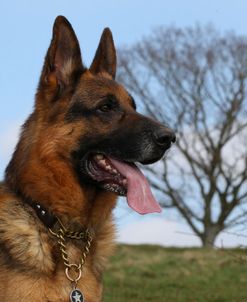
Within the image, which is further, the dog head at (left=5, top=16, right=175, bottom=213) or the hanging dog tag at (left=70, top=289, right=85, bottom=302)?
the dog head at (left=5, top=16, right=175, bottom=213)

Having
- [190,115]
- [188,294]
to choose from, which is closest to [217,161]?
[190,115]

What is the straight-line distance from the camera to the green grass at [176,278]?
10828 mm

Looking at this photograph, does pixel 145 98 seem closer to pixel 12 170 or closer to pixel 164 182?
pixel 164 182

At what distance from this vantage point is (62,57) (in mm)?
5270

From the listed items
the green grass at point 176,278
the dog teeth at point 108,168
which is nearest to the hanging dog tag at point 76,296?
the dog teeth at point 108,168

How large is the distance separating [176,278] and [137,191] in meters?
8.14

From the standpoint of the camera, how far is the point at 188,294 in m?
11.2

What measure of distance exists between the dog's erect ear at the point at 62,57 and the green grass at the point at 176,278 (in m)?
3.71

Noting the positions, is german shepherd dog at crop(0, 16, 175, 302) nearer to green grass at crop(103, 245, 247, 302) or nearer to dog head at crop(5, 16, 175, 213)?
dog head at crop(5, 16, 175, 213)

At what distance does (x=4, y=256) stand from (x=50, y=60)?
1.48 metres

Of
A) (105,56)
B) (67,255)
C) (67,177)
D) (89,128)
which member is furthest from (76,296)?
(105,56)

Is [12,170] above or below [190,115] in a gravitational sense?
above

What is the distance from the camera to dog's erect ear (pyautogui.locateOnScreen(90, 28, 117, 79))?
18.6 feet

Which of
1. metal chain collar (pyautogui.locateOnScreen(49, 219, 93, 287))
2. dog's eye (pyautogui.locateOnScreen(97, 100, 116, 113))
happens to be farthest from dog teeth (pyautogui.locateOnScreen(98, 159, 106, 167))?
metal chain collar (pyautogui.locateOnScreen(49, 219, 93, 287))
